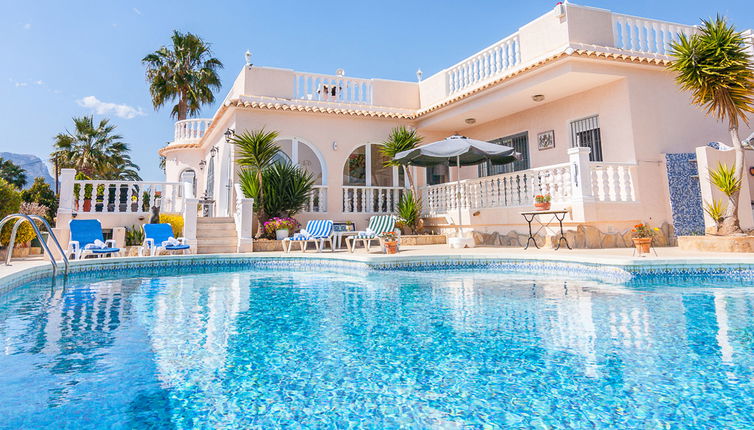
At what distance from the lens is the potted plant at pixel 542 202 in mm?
9141

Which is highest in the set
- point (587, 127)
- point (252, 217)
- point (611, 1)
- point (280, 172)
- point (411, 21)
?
point (411, 21)

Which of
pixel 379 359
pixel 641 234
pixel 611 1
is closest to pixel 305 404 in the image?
pixel 379 359

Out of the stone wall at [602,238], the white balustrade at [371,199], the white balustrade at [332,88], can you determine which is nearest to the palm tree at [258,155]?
the white balustrade at [332,88]

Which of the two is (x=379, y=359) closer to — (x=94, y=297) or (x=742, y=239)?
(x=94, y=297)

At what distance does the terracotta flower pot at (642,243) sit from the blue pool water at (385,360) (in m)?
2.08

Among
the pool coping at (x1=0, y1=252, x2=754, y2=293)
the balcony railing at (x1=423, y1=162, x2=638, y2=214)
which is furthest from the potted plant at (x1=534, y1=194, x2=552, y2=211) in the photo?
the pool coping at (x1=0, y1=252, x2=754, y2=293)

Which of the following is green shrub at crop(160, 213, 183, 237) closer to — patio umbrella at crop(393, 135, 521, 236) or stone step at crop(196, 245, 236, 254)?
stone step at crop(196, 245, 236, 254)

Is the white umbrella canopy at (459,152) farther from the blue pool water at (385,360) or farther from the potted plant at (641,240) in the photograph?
the blue pool water at (385,360)

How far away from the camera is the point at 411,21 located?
45.5 feet

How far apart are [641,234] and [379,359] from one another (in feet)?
21.5

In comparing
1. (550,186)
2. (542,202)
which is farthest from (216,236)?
(550,186)

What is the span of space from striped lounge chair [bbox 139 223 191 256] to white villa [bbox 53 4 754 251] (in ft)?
1.77

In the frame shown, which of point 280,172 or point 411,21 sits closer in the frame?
point 280,172

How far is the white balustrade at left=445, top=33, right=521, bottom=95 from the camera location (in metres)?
10.6
